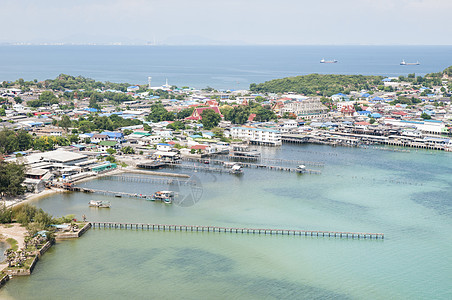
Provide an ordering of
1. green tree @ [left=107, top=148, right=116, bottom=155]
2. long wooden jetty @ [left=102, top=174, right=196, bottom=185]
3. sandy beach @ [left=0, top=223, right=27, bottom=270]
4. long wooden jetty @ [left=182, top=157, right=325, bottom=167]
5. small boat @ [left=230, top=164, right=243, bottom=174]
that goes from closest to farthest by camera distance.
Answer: sandy beach @ [left=0, top=223, right=27, bottom=270] → long wooden jetty @ [left=102, top=174, right=196, bottom=185] → small boat @ [left=230, top=164, right=243, bottom=174] → long wooden jetty @ [left=182, top=157, right=325, bottom=167] → green tree @ [left=107, top=148, right=116, bottom=155]

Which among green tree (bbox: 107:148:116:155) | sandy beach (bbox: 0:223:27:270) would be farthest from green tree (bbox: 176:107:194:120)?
sandy beach (bbox: 0:223:27:270)

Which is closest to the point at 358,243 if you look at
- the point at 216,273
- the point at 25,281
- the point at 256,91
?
the point at 216,273

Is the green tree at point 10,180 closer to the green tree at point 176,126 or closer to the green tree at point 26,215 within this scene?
the green tree at point 26,215

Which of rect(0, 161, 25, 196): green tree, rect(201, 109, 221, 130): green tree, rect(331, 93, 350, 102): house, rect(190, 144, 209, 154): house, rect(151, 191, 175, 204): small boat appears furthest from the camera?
rect(331, 93, 350, 102): house

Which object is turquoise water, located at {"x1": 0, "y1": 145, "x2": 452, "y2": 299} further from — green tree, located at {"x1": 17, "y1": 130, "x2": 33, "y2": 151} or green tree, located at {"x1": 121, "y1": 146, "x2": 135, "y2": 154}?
green tree, located at {"x1": 17, "y1": 130, "x2": 33, "y2": 151}

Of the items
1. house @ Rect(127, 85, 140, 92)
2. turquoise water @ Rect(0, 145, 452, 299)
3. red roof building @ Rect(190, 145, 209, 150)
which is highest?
house @ Rect(127, 85, 140, 92)

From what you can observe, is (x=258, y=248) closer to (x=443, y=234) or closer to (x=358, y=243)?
(x=358, y=243)
